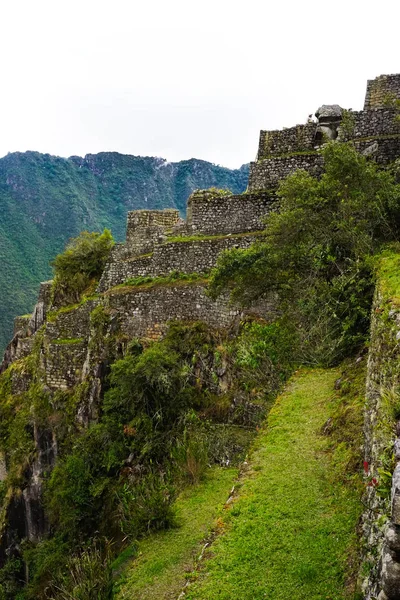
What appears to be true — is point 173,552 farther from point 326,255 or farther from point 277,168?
point 277,168

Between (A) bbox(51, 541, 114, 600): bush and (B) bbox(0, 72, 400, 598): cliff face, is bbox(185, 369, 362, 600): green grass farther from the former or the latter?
(B) bbox(0, 72, 400, 598): cliff face

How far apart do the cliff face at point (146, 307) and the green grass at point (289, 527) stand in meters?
4.76

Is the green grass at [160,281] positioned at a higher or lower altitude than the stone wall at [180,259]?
lower

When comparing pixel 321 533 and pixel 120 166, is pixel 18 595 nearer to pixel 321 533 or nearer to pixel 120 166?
pixel 321 533

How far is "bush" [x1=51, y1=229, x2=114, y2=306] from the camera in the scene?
17.4m

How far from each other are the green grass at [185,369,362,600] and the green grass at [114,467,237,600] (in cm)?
79

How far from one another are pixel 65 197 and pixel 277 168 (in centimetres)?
6062

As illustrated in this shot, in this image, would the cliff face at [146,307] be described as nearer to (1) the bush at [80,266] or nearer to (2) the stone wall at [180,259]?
(2) the stone wall at [180,259]

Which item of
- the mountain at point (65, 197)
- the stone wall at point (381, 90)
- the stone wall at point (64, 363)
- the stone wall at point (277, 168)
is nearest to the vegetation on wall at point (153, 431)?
the stone wall at point (64, 363)

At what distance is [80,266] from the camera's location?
58.5 ft

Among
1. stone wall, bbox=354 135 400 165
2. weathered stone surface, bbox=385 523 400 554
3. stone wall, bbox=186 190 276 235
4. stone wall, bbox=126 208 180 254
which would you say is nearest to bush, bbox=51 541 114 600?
weathered stone surface, bbox=385 523 400 554

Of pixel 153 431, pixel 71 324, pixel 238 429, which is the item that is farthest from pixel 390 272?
pixel 71 324

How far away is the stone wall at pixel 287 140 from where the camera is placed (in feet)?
44.5

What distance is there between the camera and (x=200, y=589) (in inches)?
175
